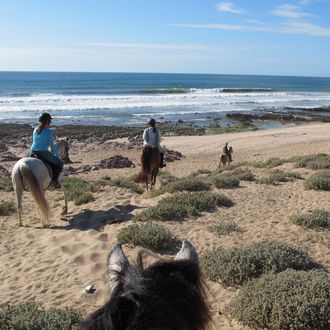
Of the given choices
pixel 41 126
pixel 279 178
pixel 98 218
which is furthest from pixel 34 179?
pixel 279 178

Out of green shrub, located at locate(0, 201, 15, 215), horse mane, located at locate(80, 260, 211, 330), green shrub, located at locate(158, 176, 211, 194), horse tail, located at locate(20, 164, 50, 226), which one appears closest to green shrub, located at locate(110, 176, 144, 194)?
green shrub, located at locate(158, 176, 211, 194)

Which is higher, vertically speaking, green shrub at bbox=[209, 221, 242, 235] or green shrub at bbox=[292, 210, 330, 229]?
green shrub at bbox=[292, 210, 330, 229]

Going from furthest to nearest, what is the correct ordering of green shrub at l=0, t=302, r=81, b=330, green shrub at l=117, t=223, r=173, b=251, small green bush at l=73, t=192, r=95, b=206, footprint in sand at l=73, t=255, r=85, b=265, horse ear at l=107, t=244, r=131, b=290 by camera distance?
small green bush at l=73, t=192, r=95, b=206 → green shrub at l=117, t=223, r=173, b=251 → footprint in sand at l=73, t=255, r=85, b=265 → green shrub at l=0, t=302, r=81, b=330 → horse ear at l=107, t=244, r=131, b=290

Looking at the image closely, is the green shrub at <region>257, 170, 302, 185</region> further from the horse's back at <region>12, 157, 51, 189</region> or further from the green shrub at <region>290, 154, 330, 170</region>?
the horse's back at <region>12, 157, 51, 189</region>

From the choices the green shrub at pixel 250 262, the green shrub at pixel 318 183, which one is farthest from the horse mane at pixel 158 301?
the green shrub at pixel 318 183

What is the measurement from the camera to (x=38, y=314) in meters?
4.60

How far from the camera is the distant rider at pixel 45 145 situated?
8.56 metres

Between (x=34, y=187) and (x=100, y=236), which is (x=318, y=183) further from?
(x=34, y=187)

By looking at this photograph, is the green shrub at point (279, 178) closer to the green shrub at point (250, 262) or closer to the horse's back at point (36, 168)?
the green shrub at point (250, 262)

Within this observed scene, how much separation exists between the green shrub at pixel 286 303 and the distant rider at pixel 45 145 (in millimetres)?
5295

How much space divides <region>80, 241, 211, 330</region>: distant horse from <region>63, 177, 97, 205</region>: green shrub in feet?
29.1

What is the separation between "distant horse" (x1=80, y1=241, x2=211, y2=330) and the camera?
1404 mm

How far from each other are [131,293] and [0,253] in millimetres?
6491

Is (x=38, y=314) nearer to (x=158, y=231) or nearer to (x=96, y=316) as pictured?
(x=158, y=231)
